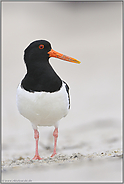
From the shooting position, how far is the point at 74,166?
11.8 feet

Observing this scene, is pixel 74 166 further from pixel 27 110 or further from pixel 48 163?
pixel 27 110

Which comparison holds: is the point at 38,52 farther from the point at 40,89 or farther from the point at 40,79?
the point at 40,89

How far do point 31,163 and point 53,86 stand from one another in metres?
1.20

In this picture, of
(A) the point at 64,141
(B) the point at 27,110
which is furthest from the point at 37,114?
(A) the point at 64,141

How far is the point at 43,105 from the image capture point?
380 cm

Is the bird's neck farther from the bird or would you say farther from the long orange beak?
the long orange beak

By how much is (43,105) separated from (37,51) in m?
0.82

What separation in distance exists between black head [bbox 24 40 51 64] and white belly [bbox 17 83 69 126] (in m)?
0.50

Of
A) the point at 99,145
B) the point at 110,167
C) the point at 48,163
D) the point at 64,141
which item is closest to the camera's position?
the point at 110,167

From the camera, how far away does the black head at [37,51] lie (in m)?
3.87

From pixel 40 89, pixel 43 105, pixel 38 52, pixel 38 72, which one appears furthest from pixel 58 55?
pixel 43 105

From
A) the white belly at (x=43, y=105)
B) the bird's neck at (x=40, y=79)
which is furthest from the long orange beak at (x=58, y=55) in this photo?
the white belly at (x=43, y=105)

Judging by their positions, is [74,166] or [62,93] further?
[62,93]

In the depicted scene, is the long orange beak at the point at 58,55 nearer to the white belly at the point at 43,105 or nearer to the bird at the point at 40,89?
the bird at the point at 40,89
